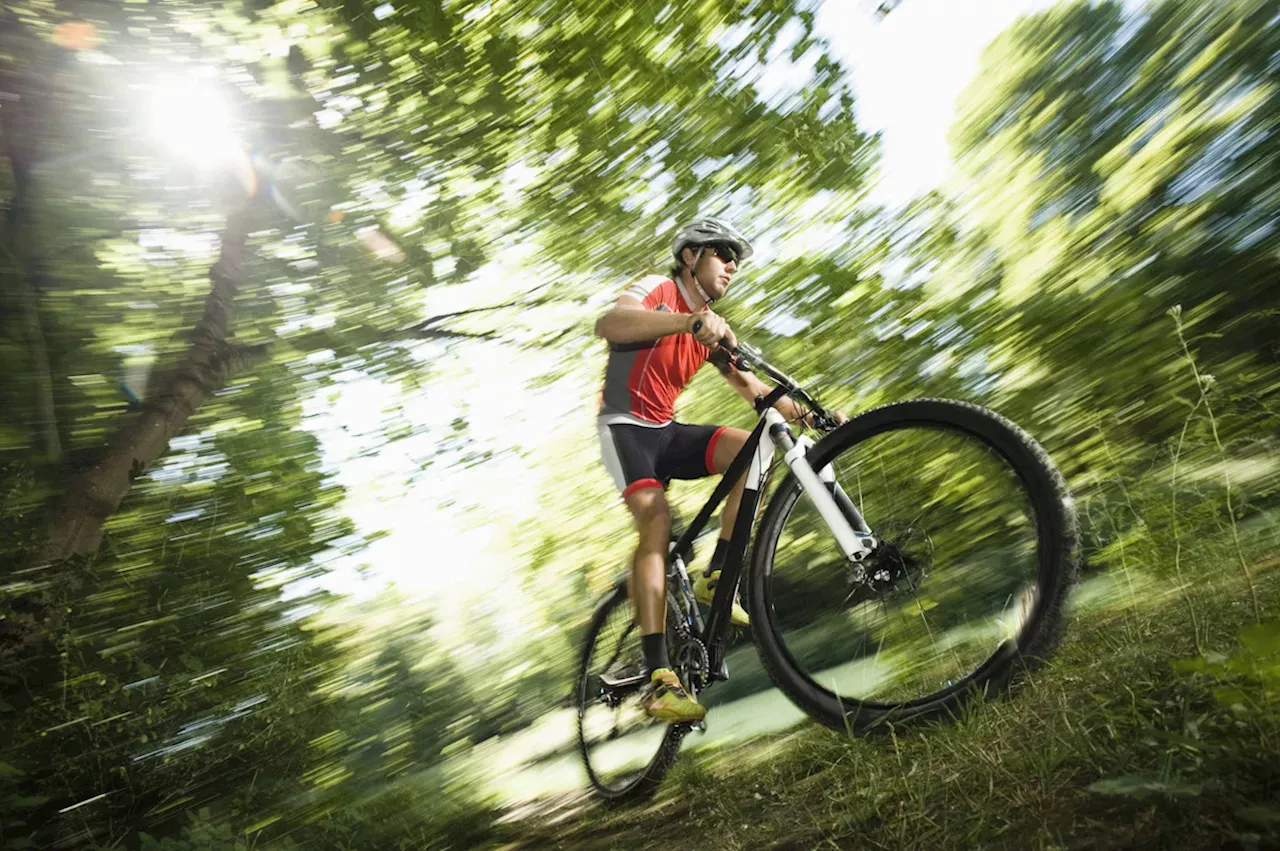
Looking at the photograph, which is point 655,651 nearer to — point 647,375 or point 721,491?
point 721,491

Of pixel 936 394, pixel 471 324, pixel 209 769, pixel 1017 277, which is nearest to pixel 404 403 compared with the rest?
pixel 471 324

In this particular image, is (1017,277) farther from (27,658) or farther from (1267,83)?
(27,658)

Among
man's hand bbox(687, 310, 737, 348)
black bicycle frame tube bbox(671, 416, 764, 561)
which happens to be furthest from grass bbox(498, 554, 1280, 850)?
man's hand bbox(687, 310, 737, 348)

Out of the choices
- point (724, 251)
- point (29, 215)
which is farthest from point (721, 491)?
point (29, 215)

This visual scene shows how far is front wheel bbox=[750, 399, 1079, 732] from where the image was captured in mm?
1417

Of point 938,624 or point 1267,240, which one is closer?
point 938,624

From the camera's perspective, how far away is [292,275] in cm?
398

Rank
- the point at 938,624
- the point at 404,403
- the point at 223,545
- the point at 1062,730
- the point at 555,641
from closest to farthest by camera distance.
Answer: the point at 1062,730 < the point at 938,624 < the point at 555,641 < the point at 223,545 < the point at 404,403

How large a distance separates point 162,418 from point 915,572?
3402 mm

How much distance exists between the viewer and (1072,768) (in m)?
1.17

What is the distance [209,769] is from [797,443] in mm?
2777

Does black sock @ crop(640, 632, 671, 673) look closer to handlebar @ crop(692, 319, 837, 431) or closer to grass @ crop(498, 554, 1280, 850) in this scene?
grass @ crop(498, 554, 1280, 850)

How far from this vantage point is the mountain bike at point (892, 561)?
1420 millimetres

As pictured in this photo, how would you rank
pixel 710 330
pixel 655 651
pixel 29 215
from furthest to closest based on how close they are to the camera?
1. pixel 29 215
2. pixel 655 651
3. pixel 710 330
